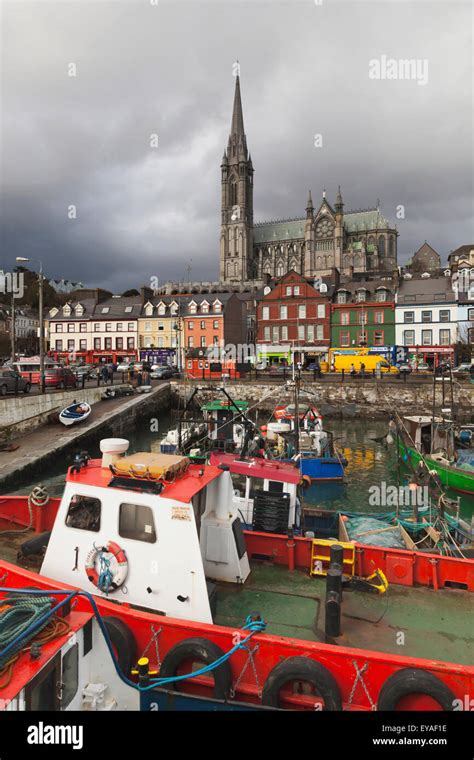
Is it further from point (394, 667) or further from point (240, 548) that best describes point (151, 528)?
point (394, 667)

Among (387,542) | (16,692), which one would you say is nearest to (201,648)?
(16,692)

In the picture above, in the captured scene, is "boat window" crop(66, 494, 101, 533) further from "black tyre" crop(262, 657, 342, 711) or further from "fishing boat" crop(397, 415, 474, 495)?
"fishing boat" crop(397, 415, 474, 495)

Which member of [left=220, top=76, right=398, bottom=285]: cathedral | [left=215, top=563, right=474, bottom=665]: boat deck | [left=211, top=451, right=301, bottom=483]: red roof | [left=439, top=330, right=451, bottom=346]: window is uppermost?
[left=220, top=76, right=398, bottom=285]: cathedral

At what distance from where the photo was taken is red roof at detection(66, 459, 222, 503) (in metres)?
6.35

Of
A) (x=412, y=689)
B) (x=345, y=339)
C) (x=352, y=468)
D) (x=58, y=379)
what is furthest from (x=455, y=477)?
(x=345, y=339)

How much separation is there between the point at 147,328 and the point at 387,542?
62.3 m

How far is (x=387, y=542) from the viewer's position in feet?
35.0

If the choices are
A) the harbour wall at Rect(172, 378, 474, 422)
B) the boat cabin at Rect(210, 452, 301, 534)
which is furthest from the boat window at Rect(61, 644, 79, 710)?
the harbour wall at Rect(172, 378, 474, 422)

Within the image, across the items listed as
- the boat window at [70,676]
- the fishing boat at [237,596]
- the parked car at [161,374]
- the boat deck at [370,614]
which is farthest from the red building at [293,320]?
the boat window at [70,676]

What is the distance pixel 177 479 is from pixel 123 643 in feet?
7.60

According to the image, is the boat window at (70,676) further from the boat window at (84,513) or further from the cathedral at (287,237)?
the cathedral at (287,237)

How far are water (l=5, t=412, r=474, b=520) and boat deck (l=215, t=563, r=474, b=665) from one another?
10768 millimetres

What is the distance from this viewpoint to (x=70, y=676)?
4.86 meters

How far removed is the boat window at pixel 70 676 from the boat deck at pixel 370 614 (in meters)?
2.32
